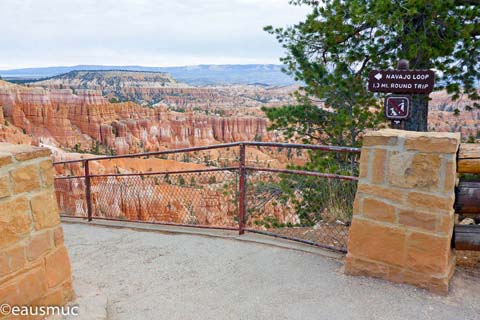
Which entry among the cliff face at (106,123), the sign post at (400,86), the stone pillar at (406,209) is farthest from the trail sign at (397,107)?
the cliff face at (106,123)

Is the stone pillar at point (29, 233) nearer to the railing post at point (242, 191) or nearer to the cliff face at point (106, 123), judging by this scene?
the railing post at point (242, 191)

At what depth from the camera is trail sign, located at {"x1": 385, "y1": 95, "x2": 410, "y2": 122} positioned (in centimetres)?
387

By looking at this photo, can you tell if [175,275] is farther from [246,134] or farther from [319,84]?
[246,134]

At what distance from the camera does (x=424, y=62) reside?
648cm

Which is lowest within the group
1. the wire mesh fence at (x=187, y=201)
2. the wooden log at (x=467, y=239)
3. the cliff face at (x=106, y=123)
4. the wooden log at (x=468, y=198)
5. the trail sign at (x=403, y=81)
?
the cliff face at (x=106, y=123)

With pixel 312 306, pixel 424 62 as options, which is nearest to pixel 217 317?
→ pixel 312 306

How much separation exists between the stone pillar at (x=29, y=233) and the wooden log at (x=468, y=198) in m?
3.06

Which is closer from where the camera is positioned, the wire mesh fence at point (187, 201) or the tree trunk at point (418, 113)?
the tree trunk at point (418, 113)

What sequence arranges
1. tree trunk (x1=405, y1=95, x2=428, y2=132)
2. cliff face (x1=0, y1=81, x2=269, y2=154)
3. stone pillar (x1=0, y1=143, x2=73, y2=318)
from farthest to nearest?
cliff face (x1=0, y1=81, x2=269, y2=154) → tree trunk (x1=405, y1=95, x2=428, y2=132) → stone pillar (x1=0, y1=143, x2=73, y2=318)

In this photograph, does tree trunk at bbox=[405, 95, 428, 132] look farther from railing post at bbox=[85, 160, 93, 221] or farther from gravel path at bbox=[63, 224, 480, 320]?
railing post at bbox=[85, 160, 93, 221]

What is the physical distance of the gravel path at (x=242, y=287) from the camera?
293cm

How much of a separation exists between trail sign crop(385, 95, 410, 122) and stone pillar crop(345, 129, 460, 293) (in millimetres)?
752

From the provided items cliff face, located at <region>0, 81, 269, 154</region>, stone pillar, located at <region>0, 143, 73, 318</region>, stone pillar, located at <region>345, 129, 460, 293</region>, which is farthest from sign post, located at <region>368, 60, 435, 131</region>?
cliff face, located at <region>0, 81, 269, 154</region>

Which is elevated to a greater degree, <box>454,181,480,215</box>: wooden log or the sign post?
the sign post
